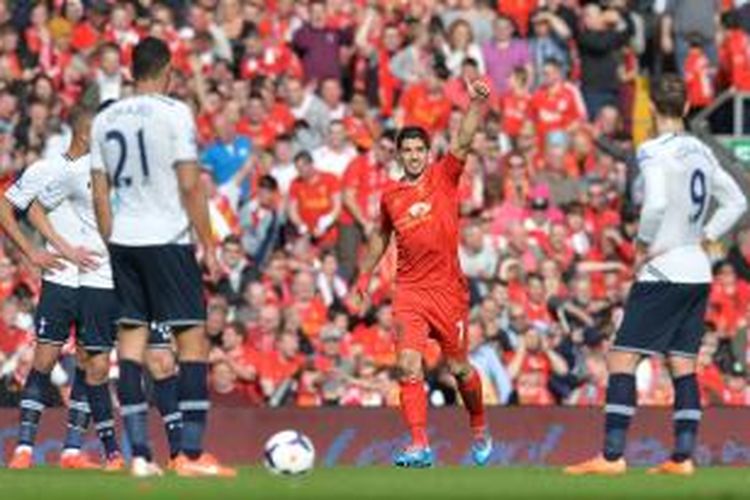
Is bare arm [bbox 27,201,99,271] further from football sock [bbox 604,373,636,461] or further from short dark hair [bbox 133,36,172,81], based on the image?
football sock [bbox 604,373,636,461]

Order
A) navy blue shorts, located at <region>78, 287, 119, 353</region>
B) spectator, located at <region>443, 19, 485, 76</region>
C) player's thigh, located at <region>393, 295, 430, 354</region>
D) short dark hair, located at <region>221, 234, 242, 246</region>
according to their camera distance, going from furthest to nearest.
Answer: spectator, located at <region>443, 19, 485, 76</region> → short dark hair, located at <region>221, 234, 242, 246</region> → navy blue shorts, located at <region>78, 287, 119, 353</region> → player's thigh, located at <region>393, 295, 430, 354</region>

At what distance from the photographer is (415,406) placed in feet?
68.2

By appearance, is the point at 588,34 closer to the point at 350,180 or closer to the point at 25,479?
the point at 350,180

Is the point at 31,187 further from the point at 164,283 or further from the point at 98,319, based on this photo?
the point at 164,283

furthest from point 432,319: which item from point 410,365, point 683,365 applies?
point 683,365

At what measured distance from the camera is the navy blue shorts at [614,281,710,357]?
19.9 m

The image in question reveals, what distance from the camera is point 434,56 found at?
32.4 metres

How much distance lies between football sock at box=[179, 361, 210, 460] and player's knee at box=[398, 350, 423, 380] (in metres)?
2.55

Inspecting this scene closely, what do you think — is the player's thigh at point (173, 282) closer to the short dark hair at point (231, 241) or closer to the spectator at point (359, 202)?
the short dark hair at point (231, 241)

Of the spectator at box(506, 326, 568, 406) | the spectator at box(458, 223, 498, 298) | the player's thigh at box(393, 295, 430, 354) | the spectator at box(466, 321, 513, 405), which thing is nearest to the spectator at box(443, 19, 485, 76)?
the spectator at box(458, 223, 498, 298)

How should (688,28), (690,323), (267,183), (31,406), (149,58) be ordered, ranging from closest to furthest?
1. (149,58)
2. (690,323)
3. (31,406)
4. (267,183)
5. (688,28)

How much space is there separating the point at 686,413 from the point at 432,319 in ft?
6.64

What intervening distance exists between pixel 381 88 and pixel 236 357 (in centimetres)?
608

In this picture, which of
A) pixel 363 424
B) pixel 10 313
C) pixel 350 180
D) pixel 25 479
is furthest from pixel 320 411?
pixel 25 479
